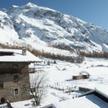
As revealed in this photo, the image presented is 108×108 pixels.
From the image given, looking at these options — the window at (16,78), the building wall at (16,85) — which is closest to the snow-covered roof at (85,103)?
the building wall at (16,85)

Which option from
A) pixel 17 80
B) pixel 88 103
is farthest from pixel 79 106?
pixel 17 80

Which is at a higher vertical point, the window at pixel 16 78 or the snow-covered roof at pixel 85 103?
the window at pixel 16 78

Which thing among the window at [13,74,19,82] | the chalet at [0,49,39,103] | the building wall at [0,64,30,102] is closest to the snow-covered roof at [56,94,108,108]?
the chalet at [0,49,39,103]

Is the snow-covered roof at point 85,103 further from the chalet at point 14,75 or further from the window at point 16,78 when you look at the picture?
the window at point 16,78

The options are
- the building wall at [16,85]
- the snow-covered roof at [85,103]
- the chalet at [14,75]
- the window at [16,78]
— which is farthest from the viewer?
the window at [16,78]

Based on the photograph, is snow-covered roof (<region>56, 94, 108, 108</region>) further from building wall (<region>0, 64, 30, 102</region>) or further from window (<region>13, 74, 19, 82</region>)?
window (<region>13, 74, 19, 82</region>)

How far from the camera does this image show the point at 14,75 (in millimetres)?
44406

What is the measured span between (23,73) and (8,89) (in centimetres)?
384

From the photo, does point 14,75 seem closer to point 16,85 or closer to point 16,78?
point 16,78

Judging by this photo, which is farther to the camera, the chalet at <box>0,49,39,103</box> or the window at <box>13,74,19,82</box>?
the window at <box>13,74,19,82</box>

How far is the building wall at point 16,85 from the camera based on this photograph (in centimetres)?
4325

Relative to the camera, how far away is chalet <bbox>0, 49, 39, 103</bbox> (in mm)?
42938

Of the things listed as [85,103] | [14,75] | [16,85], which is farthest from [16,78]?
[85,103]

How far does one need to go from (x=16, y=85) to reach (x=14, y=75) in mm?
1731
